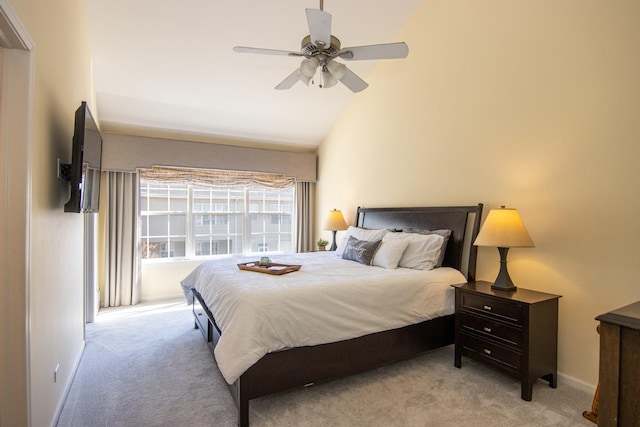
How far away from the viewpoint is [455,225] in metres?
3.40

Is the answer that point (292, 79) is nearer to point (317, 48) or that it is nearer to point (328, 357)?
point (317, 48)

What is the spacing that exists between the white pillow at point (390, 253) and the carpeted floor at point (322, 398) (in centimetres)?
92

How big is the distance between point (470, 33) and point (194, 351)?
4.19 m

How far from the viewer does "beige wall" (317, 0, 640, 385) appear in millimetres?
2322

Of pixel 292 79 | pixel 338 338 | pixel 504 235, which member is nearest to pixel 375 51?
pixel 292 79

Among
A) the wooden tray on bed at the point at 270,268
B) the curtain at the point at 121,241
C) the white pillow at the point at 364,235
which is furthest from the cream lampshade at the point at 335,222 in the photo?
the curtain at the point at 121,241

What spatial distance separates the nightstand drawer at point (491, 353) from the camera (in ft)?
8.02

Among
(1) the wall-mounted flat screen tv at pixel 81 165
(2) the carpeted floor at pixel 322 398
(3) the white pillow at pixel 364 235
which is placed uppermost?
(1) the wall-mounted flat screen tv at pixel 81 165

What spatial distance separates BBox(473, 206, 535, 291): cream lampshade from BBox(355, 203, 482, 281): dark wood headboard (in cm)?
43

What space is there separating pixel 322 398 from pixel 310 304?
699mm

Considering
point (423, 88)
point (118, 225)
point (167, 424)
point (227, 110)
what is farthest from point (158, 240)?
point (423, 88)

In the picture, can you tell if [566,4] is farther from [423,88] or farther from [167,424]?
[167,424]

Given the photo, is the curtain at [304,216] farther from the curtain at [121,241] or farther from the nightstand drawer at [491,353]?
the nightstand drawer at [491,353]

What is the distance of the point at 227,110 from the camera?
4969mm
